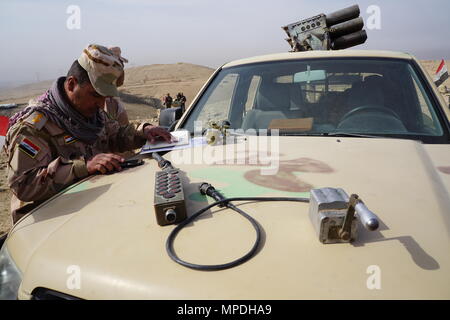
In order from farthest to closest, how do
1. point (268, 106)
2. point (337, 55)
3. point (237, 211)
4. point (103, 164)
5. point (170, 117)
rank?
point (170, 117), point (268, 106), point (337, 55), point (103, 164), point (237, 211)

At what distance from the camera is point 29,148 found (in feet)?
5.93

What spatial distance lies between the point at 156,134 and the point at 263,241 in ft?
4.86

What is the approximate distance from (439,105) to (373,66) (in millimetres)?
477

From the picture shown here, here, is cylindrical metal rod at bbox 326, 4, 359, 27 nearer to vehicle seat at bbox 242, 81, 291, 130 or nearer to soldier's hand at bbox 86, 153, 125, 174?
vehicle seat at bbox 242, 81, 291, 130

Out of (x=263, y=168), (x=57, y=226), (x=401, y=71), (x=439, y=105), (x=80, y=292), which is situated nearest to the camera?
(x=80, y=292)

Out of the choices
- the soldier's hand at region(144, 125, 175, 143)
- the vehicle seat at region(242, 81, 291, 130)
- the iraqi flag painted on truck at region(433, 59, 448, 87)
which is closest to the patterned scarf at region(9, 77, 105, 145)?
the soldier's hand at region(144, 125, 175, 143)

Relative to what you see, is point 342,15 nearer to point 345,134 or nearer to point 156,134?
point 345,134

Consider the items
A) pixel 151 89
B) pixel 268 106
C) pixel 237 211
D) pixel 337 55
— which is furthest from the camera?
pixel 151 89

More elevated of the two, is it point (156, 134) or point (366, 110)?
point (366, 110)

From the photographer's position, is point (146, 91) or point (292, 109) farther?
point (146, 91)

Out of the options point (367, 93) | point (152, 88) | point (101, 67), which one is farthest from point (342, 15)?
point (152, 88)

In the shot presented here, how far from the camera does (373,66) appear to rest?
213 cm

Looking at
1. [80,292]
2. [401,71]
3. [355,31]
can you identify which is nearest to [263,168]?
[80,292]

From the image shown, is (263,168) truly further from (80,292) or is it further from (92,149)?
(92,149)
